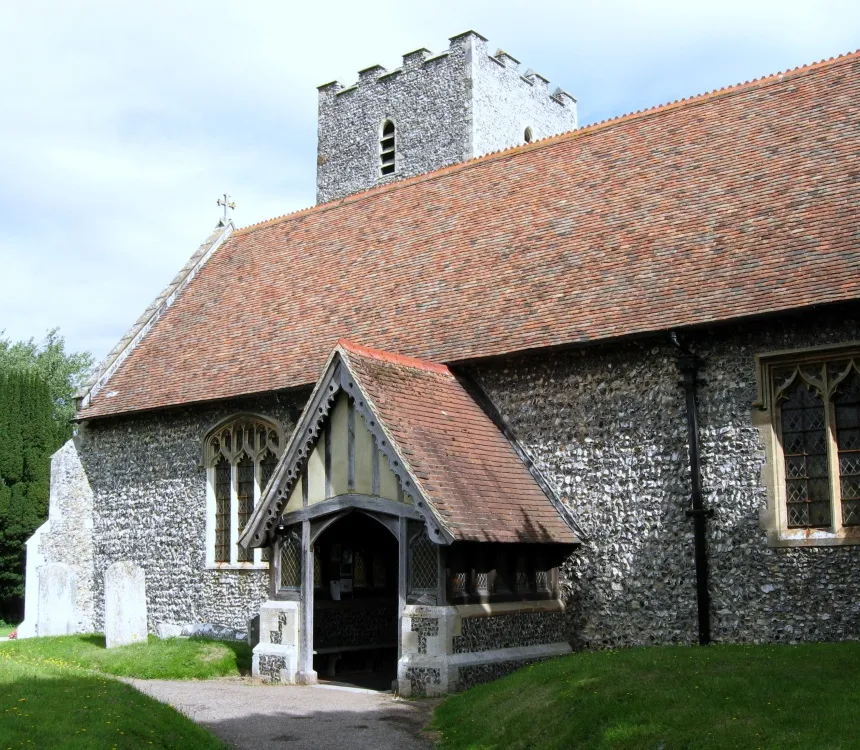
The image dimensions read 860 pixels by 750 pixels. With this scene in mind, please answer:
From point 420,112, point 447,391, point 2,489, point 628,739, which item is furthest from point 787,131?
point 2,489

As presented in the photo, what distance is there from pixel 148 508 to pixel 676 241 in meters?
11.2

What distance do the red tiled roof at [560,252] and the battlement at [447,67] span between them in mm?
11211

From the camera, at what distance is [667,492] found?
1455cm

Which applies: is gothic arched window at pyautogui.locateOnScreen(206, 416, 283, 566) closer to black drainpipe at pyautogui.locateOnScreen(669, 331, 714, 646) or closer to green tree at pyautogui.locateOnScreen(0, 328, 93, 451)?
black drainpipe at pyautogui.locateOnScreen(669, 331, 714, 646)

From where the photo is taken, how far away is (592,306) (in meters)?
15.9

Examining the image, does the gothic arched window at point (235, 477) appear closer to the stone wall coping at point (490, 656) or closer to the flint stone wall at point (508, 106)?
the stone wall coping at point (490, 656)

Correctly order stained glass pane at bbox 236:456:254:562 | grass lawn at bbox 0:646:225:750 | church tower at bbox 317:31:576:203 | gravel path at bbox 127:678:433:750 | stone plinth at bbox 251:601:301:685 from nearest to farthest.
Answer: grass lawn at bbox 0:646:225:750 < gravel path at bbox 127:678:433:750 < stone plinth at bbox 251:601:301:685 < stained glass pane at bbox 236:456:254:562 < church tower at bbox 317:31:576:203

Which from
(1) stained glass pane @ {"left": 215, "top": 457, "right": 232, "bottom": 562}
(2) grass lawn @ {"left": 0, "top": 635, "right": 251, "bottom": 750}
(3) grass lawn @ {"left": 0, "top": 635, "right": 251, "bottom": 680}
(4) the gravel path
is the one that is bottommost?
(4) the gravel path

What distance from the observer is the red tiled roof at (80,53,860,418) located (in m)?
15.0

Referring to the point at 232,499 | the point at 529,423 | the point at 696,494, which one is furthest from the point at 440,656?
the point at 232,499

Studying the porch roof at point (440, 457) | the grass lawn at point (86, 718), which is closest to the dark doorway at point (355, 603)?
the porch roof at point (440, 457)

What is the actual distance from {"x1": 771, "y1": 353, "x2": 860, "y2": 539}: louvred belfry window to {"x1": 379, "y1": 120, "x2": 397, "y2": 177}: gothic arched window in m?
22.5

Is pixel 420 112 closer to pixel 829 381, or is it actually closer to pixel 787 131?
pixel 787 131

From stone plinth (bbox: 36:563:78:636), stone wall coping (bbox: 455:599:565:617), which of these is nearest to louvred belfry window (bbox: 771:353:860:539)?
stone wall coping (bbox: 455:599:565:617)
